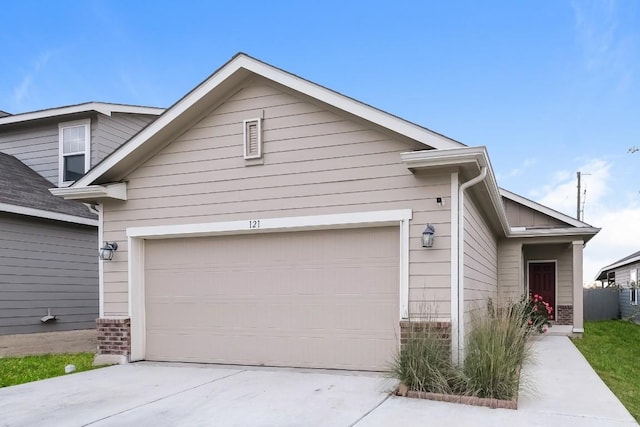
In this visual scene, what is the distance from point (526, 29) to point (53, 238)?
41.8 feet

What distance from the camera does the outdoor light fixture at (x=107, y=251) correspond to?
862 cm

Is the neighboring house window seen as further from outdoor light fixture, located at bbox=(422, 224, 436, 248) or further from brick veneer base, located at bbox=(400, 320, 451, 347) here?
brick veneer base, located at bbox=(400, 320, 451, 347)

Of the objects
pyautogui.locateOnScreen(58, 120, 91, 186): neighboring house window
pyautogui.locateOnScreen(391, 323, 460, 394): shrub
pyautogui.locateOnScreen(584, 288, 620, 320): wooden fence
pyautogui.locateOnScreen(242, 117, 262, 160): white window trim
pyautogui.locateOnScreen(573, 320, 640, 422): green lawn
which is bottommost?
pyautogui.locateOnScreen(584, 288, 620, 320): wooden fence

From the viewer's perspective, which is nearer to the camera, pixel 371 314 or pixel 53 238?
pixel 371 314

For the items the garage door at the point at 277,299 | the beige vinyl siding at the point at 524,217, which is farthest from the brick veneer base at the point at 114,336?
the beige vinyl siding at the point at 524,217

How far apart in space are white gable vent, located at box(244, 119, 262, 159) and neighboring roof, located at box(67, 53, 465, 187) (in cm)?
64

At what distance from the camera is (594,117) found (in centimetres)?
1817

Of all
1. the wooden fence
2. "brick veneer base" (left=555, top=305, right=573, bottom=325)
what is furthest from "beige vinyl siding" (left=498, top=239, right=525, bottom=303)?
the wooden fence

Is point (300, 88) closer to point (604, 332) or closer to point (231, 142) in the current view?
point (231, 142)

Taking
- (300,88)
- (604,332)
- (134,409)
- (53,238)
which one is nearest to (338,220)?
(300,88)

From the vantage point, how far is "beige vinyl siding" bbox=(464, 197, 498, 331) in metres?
7.68

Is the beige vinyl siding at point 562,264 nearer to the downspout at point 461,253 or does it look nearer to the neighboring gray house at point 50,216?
the downspout at point 461,253

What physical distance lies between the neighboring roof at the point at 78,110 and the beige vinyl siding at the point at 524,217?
1083cm

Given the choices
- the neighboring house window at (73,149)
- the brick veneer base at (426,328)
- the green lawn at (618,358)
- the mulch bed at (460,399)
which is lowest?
the green lawn at (618,358)
